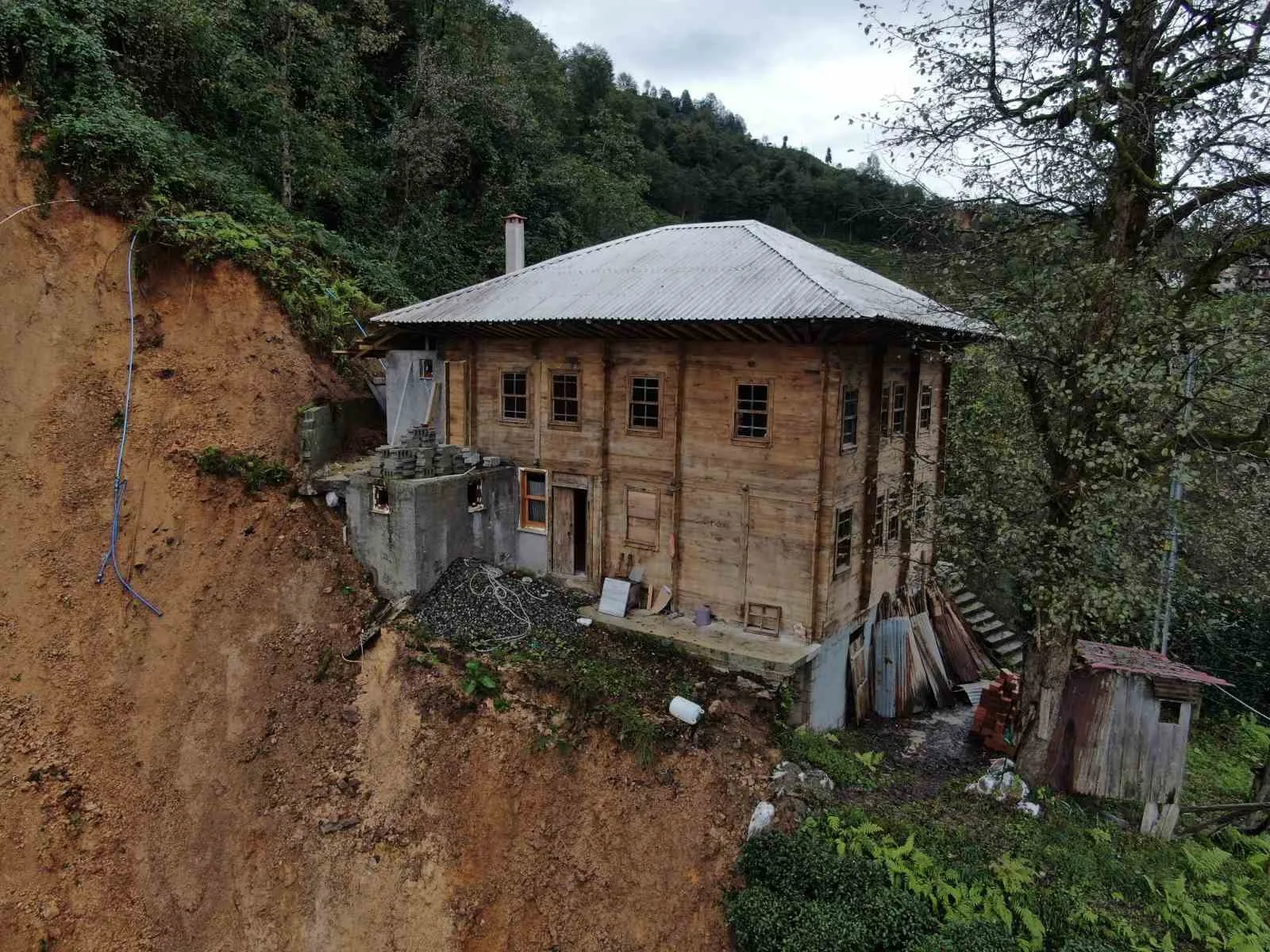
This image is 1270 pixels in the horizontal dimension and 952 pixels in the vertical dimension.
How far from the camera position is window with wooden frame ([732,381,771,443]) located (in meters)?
13.7

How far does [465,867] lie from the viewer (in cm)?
1163

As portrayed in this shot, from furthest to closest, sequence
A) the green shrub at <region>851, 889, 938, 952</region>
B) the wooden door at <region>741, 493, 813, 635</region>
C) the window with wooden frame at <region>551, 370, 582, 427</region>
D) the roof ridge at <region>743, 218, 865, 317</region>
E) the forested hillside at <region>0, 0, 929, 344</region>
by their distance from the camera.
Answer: the forested hillside at <region>0, 0, 929, 344</region>
the window with wooden frame at <region>551, 370, 582, 427</region>
the wooden door at <region>741, 493, 813, 635</region>
the roof ridge at <region>743, 218, 865, 317</region>
the green shrub at <region>851, 889, 938, 952</region>

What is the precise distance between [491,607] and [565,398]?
15.8 feet

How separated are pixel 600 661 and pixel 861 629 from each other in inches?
234

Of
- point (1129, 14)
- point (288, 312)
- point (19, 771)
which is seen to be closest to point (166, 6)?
point (288, 312)

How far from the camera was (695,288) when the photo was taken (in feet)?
46.4

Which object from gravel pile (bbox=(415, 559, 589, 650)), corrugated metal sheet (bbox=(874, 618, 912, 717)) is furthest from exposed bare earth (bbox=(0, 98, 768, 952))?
corrugated metal sheet (bbox=(874, 618, 912, 717))

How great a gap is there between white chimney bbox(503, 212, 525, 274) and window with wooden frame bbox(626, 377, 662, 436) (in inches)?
233

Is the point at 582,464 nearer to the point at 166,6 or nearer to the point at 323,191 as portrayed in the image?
the point at 323,191

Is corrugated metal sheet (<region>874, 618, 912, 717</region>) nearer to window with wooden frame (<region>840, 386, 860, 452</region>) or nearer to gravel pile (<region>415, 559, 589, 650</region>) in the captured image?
window with wooden frame (<region>840, 386, 860, 452</region>)

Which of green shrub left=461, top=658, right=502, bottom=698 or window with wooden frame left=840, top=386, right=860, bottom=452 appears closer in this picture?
green shrub left=461, top=658, right=502, bottom=698

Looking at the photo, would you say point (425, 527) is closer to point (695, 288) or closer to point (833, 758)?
point (695, 288)

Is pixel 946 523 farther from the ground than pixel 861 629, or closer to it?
farther from the ground

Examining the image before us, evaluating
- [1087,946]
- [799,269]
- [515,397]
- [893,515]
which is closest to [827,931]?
[1087,946]
